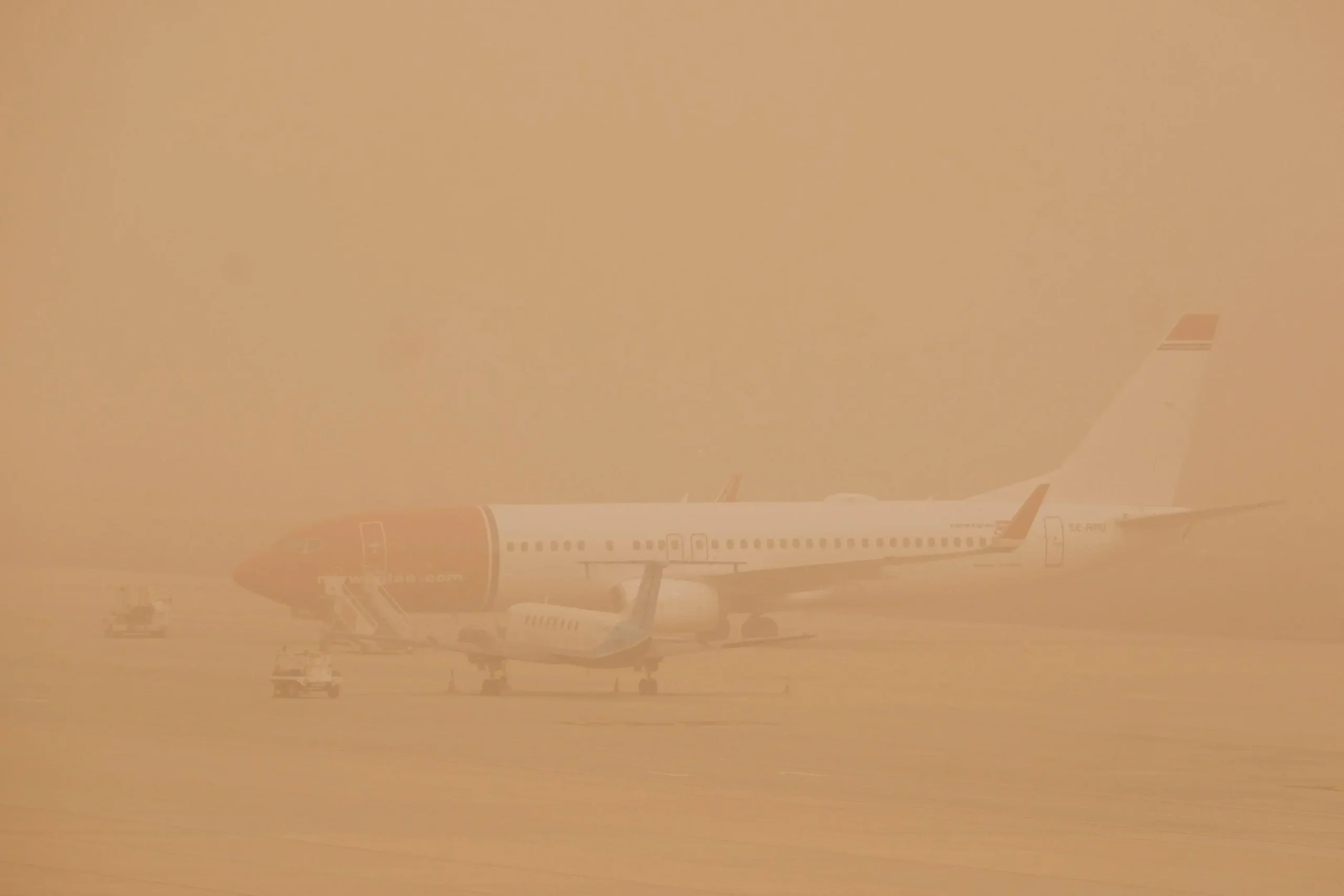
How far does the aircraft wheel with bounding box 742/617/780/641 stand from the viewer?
63.3 meters

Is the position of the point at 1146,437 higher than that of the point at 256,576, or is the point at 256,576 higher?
the point at 1146,437

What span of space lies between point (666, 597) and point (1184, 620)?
4053 centimetres

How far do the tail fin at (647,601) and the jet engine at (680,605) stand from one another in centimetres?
1233

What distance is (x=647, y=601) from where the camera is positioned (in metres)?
42.6

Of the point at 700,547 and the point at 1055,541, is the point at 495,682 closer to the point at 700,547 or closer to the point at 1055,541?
the point at 700,547

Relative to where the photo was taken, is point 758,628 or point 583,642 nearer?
point 583,642

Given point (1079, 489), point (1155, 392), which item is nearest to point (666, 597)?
point (1079, 489)

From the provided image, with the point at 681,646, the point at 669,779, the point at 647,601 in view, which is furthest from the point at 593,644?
the point at 669,779

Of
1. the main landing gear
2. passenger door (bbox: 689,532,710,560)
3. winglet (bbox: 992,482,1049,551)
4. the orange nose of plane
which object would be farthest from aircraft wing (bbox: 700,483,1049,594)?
the main landing gear

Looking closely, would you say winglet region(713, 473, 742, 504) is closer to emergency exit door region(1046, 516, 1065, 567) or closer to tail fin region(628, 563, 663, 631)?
emergency exit door region(1046, 516, 1065, 567)

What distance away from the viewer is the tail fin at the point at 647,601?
42562 mm

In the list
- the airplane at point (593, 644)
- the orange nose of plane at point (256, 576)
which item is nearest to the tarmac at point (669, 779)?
the airplane at point (593, 644)

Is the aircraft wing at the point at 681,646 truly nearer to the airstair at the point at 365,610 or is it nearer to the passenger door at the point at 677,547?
the airstair at the point at 365,610

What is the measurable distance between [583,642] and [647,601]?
2.07 metres
